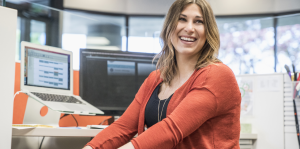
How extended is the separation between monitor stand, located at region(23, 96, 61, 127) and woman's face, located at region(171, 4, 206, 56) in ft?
2.52

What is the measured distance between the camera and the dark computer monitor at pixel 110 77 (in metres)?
1.54

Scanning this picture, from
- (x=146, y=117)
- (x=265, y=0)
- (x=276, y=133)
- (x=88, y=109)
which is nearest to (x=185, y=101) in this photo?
(x=146, y=117)

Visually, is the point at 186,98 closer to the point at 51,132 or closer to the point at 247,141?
the point at 51,132

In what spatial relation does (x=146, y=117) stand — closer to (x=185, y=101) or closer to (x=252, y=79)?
(x=185, y=101)

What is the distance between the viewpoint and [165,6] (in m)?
4.68

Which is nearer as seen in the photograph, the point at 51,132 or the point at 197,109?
the point at 197,109

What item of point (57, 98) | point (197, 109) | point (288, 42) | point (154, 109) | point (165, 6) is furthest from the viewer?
point (165, 6)

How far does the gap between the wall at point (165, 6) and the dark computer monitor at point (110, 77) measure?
3181 millimetres

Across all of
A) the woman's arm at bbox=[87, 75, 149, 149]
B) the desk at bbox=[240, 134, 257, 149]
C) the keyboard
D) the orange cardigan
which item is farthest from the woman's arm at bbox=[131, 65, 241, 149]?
the desk at bbox=[240, 134, 257, 149]

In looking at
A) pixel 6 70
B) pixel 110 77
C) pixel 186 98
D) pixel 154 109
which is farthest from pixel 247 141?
pixel 6 70

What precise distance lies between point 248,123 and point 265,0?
3614 mm

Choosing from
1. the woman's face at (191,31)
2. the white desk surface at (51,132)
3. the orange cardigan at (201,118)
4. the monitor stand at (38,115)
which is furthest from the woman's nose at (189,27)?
the monitor stand at (38,115)

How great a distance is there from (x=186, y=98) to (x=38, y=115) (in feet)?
2.92

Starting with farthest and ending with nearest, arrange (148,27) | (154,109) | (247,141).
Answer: (148,27), (247,141), (154,109)
